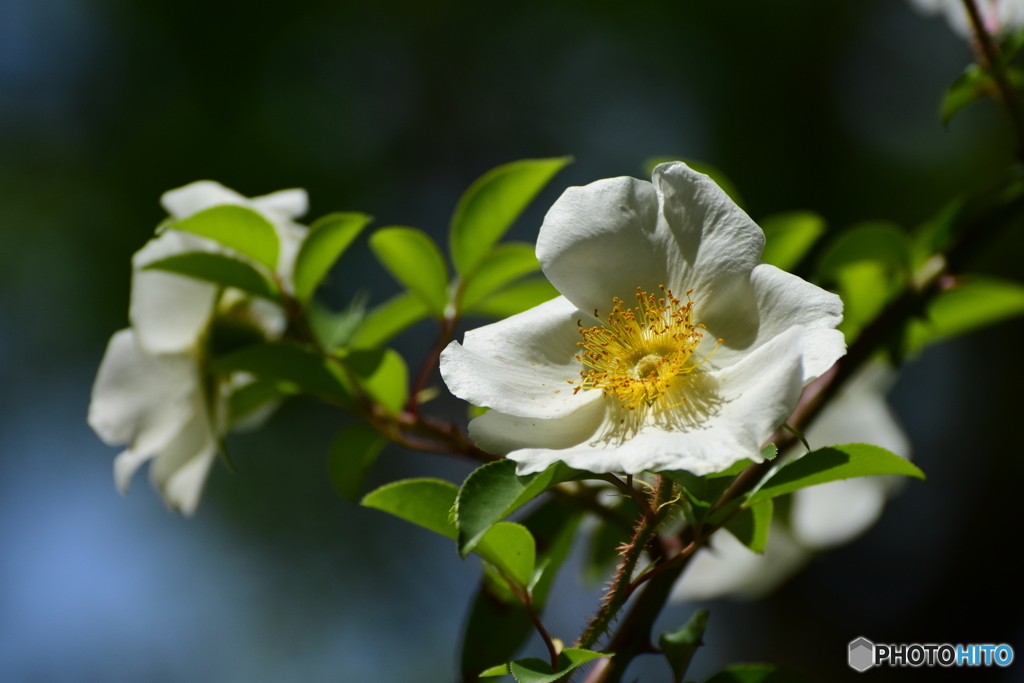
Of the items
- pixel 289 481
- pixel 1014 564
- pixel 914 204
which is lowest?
pixel 1014 564

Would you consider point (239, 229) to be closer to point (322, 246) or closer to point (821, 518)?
point (322, 246)

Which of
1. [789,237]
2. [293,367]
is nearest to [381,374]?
[293,367]

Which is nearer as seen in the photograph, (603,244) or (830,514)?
(603,244)

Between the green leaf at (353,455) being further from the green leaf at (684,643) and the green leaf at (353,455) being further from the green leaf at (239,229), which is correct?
the green leaf at (684,643)

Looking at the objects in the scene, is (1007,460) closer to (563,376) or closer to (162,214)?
(563,376)

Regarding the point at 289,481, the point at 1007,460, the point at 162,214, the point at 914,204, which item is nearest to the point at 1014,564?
the point at 1007,460
